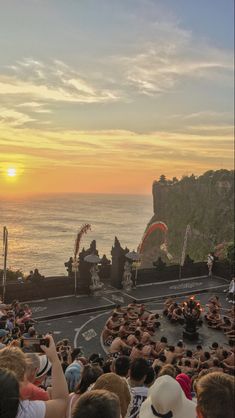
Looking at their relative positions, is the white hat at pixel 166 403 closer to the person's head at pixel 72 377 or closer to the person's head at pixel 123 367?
the person's head at pixel 72 377

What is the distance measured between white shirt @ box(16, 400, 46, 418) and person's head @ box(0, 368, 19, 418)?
453mm

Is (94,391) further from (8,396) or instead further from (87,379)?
(87,379)

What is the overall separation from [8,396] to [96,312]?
1816cm

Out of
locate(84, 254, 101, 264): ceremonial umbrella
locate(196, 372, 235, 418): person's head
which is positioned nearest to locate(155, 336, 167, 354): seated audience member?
locate(84, 254, 101, 264): ceremonial umbrella

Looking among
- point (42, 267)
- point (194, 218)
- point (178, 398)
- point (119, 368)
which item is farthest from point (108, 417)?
point (194, 218)

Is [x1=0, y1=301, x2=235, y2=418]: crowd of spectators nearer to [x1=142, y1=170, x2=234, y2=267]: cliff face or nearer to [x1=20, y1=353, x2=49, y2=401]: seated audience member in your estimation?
[x1=20, y1=353, x2=49, y2=401]: seated audience member

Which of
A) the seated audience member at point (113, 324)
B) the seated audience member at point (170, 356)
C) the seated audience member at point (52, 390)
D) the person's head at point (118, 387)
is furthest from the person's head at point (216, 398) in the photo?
the seated audience member at point (113, 324)

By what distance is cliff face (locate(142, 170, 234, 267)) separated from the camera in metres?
95.2

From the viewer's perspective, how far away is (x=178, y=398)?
4.15 metres

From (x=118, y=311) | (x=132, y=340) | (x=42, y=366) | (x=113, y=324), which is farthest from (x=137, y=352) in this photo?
(x=42, y=366)

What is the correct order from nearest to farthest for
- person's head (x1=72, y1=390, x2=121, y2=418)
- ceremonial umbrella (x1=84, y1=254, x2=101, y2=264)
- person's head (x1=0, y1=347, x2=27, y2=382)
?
person's head (x1=72, y1=390, x2=121, y2=418)
person's head (x1=0, y1=347, x2=27, y2=382)
ceremonial umbrella (x1=84, y1=254, x2=101, y2=264)

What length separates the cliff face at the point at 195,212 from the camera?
95188mm

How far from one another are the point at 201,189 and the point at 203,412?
109 meters

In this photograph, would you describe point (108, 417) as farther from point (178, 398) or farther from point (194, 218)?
point (194, 218)
